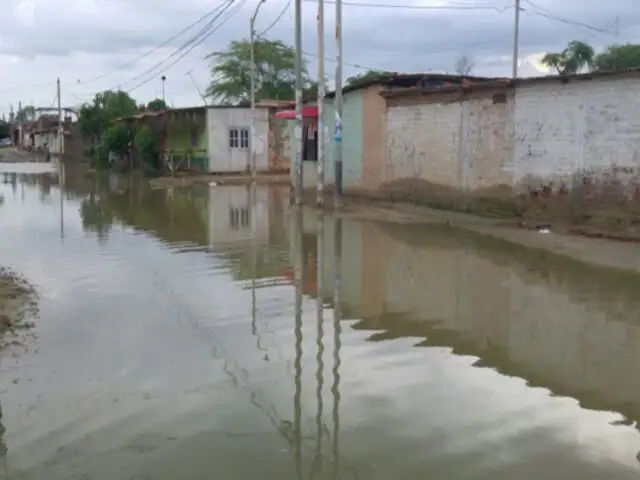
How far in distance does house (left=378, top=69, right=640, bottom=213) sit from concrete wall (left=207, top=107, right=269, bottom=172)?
771 inches

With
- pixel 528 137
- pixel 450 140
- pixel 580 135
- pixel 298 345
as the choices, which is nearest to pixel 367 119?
pixel 450 140

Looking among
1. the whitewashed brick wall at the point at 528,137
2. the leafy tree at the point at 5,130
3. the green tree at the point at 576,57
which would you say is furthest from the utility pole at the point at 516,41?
the leafy tree at the point at 5,130

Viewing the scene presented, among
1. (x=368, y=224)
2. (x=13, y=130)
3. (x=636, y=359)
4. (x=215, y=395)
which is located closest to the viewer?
(x=215, y=395)

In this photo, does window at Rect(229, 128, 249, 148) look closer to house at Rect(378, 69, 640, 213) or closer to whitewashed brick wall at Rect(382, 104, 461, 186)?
house at Rect(378, 69, 640, 213)

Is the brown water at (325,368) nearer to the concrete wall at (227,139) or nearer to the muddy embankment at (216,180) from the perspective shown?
the muddy embankment at (216,180)

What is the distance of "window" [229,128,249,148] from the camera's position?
41.7m

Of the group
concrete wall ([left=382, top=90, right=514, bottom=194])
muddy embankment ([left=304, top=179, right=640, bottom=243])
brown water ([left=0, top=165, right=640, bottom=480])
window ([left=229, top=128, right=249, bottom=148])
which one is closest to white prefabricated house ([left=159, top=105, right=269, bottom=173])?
window ([left=229, top=128, right=249, bottom=148])

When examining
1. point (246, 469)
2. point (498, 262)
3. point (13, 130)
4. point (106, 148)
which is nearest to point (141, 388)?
Result: point (246, 469)

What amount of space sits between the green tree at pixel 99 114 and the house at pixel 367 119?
38.3 meters

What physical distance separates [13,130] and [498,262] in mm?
118208

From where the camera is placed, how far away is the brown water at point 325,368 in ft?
16.9

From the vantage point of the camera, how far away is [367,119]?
23.7m

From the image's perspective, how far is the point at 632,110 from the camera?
582 inches

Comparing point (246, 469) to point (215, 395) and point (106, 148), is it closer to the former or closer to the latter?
point (215, 395)
